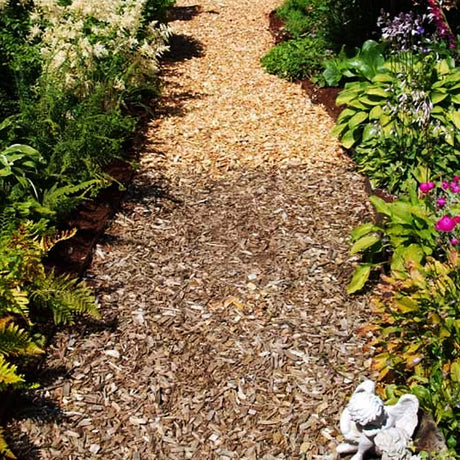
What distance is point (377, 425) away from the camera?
Answer: 2.77 m

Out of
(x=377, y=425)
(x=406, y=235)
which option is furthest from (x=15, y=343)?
(x=406, y=235)

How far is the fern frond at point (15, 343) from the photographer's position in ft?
9.92

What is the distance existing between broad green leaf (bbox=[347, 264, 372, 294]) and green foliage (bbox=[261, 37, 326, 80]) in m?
3.78

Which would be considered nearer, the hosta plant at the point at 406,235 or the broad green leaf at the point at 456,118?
the hosta plant at the point at 406,235

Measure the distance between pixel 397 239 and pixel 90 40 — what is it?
3441 millimetres

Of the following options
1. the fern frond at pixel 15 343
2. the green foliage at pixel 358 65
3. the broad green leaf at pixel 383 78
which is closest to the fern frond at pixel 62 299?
the fern frond at pixel 15 343

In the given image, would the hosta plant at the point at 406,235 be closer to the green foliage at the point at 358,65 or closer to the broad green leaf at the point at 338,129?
the broad green leaf at the point at 338,129

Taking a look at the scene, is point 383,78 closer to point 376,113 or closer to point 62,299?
point 376,113

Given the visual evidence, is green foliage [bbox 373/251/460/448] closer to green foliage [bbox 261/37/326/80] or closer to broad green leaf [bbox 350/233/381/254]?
broad green leaf [bbox 350/233/381/254]

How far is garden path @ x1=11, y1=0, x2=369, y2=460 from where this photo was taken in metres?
3.07

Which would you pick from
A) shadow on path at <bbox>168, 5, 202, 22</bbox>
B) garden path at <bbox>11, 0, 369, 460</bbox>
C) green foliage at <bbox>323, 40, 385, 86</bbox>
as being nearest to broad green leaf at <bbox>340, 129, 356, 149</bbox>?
garden path at <bbox>11, 0, 369, 460</bbox>

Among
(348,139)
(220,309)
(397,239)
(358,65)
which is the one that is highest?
(358,65)

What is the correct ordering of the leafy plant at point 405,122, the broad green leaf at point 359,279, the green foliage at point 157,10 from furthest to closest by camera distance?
the green foliage at point 157,10 → the leafy plant at point 405,122 → the broad green leaf at point 359,279

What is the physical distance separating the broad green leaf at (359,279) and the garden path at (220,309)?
77 mm
